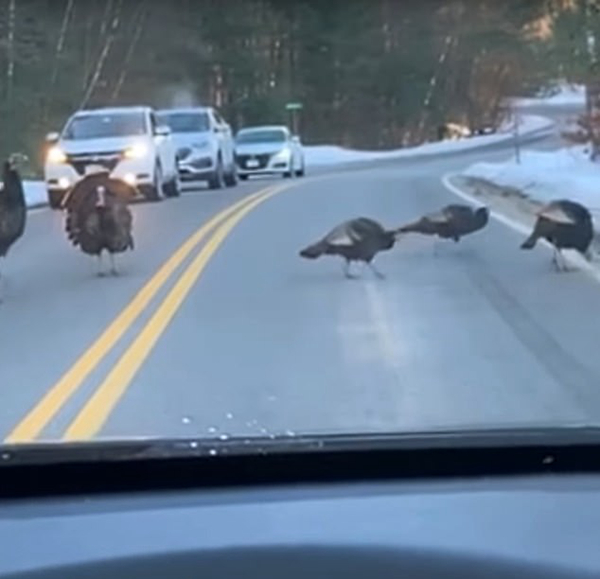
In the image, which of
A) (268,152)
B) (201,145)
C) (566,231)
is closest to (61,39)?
(566,231)

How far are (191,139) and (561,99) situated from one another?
4.13 meters

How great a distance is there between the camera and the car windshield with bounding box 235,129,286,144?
15.9m

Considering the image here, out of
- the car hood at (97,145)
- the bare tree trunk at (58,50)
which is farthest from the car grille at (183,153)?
the bare tree trunk at (58,50)

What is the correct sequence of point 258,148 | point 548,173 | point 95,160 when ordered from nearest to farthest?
point 95,160 → point 258,148 → point 548,173

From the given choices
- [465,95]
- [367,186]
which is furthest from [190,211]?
[465,95]

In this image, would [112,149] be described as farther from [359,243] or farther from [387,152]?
[359,243]

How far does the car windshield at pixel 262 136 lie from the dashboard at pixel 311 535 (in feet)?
39.9

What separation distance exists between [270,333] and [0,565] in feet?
29.0

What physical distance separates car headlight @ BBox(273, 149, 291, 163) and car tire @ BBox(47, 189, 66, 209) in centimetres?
280

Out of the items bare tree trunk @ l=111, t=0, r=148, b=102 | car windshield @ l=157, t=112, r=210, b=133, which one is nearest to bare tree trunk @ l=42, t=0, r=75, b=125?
bare tree trunk @ l=111, t=0, r=148, b=102

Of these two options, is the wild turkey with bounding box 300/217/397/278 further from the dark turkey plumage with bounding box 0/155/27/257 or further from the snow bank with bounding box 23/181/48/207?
the snow bank with bounding box 23/181/48/207

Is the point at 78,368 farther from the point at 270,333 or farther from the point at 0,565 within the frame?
the point at 0,565

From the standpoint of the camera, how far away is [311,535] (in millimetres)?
3133

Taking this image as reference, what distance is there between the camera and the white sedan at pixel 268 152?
16.3 m
